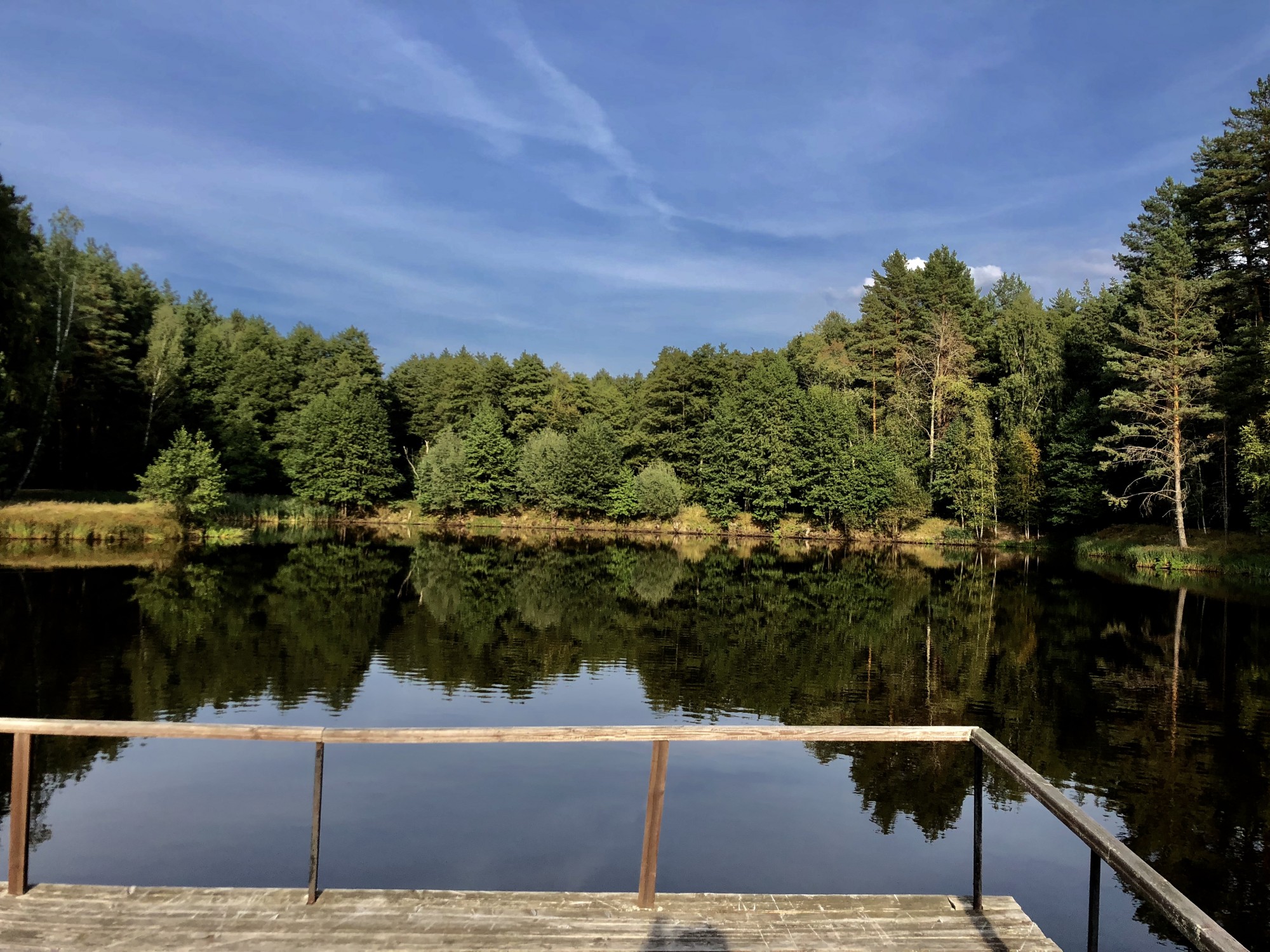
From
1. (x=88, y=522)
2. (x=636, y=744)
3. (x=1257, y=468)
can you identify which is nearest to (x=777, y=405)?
(x=1257, y=468)

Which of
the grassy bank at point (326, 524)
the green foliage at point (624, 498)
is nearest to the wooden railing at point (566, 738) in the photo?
the grassy bank at point (326, 524)

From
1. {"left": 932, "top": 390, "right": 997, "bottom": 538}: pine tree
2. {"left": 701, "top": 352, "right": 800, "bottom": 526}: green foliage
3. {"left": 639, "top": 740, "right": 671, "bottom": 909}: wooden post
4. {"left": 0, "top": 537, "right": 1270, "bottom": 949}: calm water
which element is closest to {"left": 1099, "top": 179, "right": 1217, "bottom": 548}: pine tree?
{"left": 932, "top": 390, "right": 997, "bottom": 538}: pine tree

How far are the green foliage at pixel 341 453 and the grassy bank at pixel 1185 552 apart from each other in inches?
2025

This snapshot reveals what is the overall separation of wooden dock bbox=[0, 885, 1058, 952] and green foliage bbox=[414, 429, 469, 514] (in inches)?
2329

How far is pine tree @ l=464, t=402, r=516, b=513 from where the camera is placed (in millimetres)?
64562

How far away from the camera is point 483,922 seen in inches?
206

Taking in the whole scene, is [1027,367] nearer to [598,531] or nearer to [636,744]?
[598,531]

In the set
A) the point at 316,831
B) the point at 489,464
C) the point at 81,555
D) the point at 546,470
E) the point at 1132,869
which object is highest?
the point at 489,464

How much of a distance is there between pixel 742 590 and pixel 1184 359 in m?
26.7

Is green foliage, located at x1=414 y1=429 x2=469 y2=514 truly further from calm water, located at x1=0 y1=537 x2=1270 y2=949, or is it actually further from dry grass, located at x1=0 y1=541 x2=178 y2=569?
calm water, located at x1=0 y1=537 x2=1270 y2=949

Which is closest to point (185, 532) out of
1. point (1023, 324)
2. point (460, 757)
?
point (460, 757)

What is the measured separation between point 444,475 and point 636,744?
53.4 meters

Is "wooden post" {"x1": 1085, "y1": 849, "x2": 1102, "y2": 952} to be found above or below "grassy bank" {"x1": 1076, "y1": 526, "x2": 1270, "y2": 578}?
below

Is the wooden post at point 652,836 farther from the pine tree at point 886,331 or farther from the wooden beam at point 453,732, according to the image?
the pine tree at point 886,331
